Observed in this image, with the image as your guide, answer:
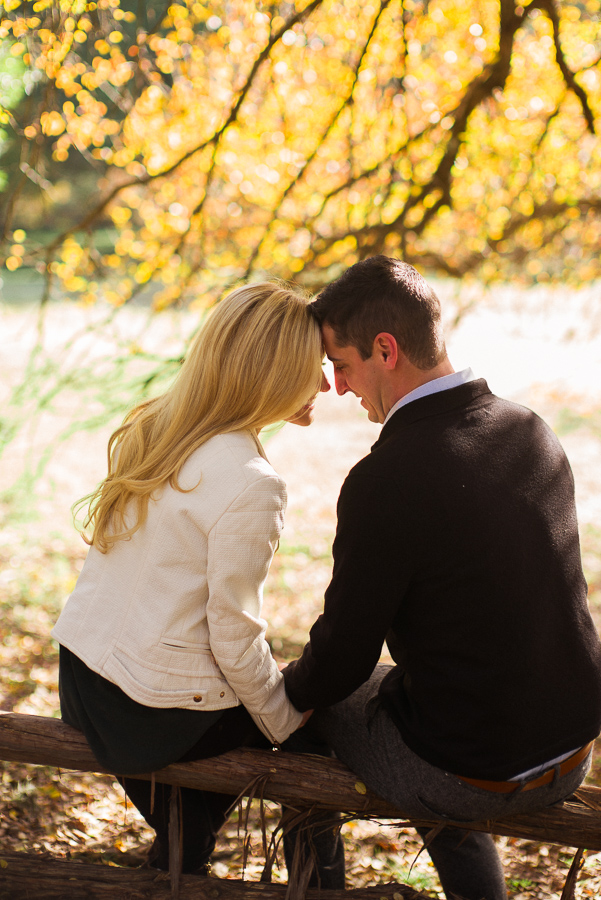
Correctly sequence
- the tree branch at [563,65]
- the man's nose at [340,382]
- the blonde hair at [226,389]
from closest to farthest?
the blonde hair at [226,389] → the man's nose at [340,382] → the tree branch at [563,65]

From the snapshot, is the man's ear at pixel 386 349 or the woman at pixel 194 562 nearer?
the woman at pixel 194 562

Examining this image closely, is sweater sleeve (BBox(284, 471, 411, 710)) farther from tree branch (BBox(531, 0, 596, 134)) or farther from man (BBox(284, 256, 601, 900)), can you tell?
tree branch (BBox(531, 0, 596, 134))

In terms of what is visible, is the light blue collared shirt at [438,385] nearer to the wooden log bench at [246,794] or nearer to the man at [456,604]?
the man at [456,604]

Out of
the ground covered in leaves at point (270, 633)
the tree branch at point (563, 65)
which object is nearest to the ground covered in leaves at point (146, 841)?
the ground covered in leaves at point (270, 633)

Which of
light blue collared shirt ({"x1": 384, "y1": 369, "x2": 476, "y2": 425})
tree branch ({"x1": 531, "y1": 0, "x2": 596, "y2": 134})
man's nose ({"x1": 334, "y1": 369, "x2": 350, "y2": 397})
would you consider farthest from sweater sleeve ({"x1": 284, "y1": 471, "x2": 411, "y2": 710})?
tree branch ({"x1": 531, "y1": 0, "x2": 596, "y2": 134})

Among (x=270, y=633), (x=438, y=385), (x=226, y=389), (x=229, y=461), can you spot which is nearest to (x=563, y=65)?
(x=438, y=385)

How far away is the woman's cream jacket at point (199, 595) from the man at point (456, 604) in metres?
0.17

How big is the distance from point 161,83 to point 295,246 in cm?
138

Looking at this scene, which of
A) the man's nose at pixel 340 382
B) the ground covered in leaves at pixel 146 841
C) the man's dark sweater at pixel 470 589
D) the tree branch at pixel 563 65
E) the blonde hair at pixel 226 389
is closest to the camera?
the man's dark sweater at pixel 470 589

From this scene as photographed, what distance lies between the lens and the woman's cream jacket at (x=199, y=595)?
162 centimetres

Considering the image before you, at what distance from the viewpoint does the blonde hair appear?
175 cm

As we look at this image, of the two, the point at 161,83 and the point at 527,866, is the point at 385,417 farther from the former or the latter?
the point at 161,83

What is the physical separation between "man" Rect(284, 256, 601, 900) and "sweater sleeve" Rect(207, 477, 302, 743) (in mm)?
138

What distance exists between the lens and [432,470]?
154 cm
